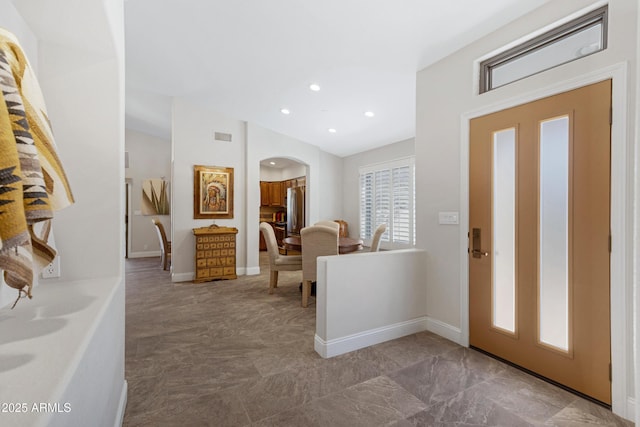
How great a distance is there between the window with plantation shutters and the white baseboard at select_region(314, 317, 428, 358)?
105 inches

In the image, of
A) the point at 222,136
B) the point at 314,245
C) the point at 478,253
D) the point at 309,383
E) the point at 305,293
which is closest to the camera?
the point at 309,383

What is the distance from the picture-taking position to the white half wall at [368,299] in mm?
2461

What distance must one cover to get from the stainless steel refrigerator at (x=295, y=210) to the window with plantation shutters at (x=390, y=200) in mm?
1522

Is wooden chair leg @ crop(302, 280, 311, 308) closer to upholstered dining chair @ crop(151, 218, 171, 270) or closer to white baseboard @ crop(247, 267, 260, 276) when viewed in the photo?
white baseboard @ crop(247, 267, 260, 276)

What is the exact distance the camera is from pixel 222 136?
5.40m

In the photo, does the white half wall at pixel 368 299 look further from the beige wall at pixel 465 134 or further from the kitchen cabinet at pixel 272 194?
the kitchen cabinet at pixel 272 194

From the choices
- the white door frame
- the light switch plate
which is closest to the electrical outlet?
the light switch plate

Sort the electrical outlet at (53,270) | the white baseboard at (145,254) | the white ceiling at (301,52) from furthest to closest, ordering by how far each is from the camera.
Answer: the white baseboard at (145,254), the white ceiling at (301,52), the electrical outlet at (53,270)

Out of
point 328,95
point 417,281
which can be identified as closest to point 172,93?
point 328,95

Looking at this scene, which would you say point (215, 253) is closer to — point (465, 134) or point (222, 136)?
point (222, 136)

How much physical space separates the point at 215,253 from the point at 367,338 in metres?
3.36

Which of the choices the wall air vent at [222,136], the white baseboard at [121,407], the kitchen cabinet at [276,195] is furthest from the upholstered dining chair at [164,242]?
the white baseboard at [121,407]

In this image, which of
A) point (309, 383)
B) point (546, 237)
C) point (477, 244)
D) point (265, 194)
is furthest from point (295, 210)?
point (546, 237)

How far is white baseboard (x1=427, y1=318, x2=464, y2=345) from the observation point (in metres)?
2.69
